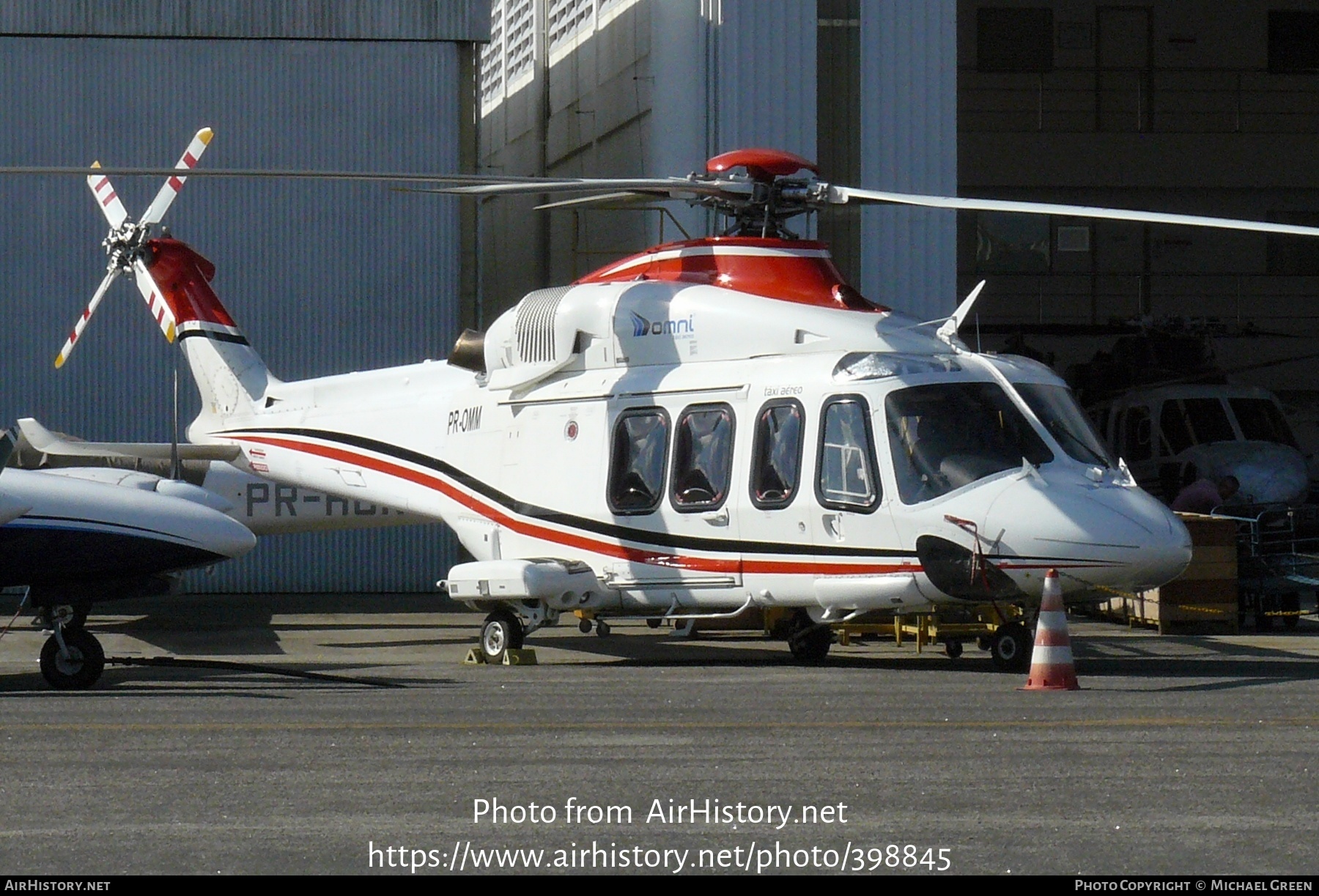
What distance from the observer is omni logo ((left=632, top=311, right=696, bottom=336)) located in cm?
1410

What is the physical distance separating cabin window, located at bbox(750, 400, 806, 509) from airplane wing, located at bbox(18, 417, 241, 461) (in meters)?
6.76

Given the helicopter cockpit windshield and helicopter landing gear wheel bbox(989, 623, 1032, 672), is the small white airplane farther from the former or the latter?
the helicopter cockpit windshield

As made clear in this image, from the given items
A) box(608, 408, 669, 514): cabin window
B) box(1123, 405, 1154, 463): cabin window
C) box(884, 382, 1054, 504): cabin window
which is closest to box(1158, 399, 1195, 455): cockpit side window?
box(1123, 405, 1154, 463): cabin window

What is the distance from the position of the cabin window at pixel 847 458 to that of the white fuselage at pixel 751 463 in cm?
1

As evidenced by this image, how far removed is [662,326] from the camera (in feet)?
46.7

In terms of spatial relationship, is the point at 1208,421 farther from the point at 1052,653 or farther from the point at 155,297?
the point at 155,297

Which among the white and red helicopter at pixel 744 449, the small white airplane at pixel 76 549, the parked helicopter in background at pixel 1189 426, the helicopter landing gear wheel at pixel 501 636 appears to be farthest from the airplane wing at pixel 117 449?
the parked helicopter in background at pixel 1189 426

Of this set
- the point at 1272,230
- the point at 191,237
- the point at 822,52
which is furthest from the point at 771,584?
the point at 191,237

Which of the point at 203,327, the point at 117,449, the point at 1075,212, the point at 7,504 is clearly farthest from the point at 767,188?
the point at 117,449

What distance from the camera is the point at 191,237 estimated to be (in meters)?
22.9

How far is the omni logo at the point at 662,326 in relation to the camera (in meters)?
14.1

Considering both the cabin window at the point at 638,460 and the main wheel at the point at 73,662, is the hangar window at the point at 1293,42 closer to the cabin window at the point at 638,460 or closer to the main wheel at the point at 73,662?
the cabin window at the point at 638,460

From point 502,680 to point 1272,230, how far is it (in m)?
5.79
